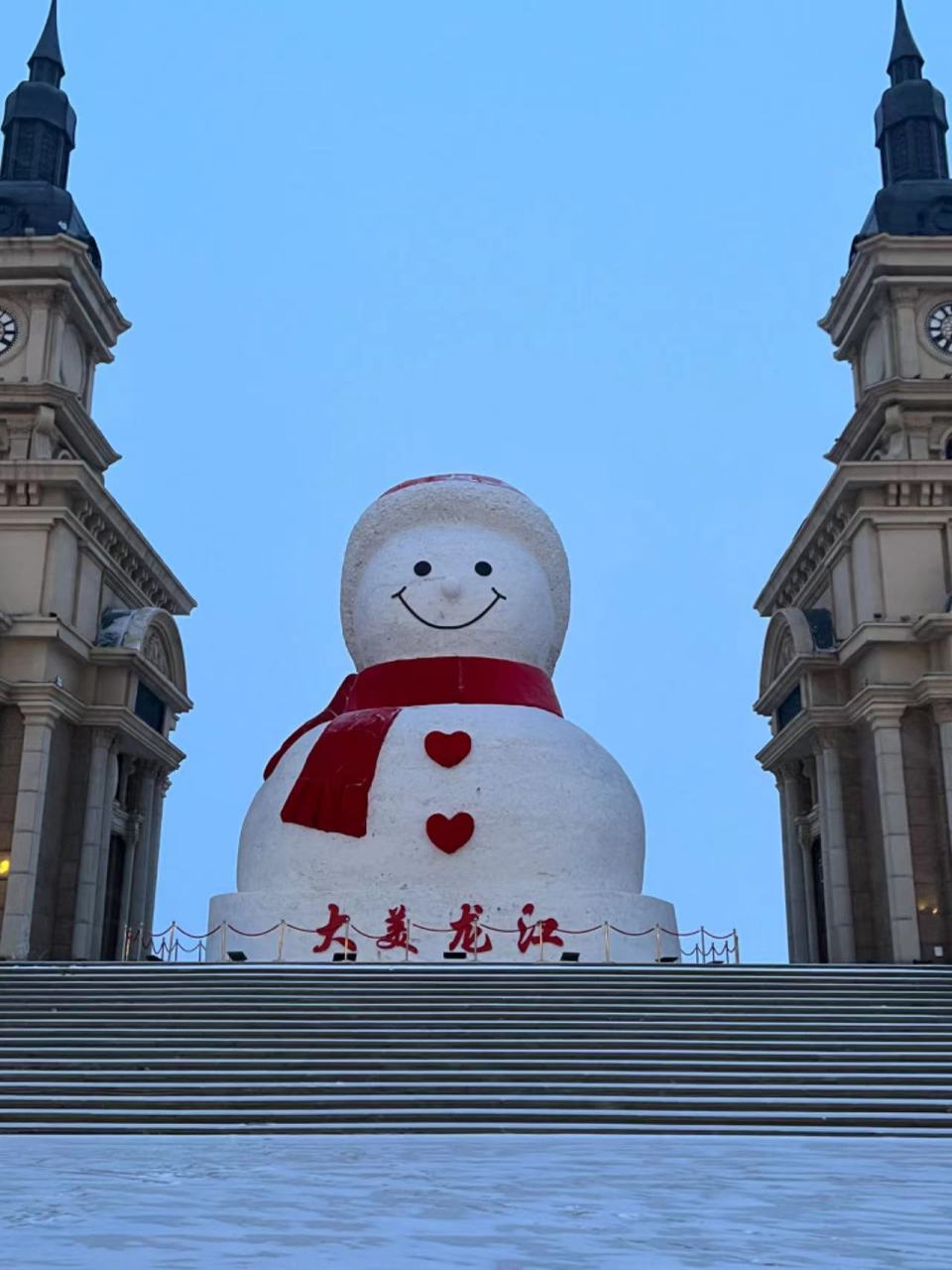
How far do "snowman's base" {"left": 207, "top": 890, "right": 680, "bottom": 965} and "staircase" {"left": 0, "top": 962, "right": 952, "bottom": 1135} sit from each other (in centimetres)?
295

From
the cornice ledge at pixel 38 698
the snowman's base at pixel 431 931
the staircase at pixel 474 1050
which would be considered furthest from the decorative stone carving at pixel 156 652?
the staircase at pixel 474 1050

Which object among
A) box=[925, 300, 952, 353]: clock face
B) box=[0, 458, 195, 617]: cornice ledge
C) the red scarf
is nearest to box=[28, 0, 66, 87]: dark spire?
box=[0, 458, 195, 617]: cornice ledge

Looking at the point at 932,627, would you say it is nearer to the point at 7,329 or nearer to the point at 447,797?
the point at 447,797

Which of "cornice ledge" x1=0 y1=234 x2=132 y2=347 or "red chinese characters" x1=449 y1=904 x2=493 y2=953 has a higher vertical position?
"cornice ledge" x1=0 y1=234 x2=132 y2=347

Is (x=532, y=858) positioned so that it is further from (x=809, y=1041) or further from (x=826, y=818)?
(x=826, y=818)

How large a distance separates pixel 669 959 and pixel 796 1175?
14.0 metres

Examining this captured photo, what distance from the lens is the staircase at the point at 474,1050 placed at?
37.0 ft

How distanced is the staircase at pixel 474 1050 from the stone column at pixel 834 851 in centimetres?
967

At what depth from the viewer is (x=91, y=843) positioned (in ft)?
92.8

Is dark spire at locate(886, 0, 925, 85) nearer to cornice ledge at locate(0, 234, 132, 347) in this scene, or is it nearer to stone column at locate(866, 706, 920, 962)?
stone column at locate(866, 706, 920, 962)

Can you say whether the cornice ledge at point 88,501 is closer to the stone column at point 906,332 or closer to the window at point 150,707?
the window at point 150,707

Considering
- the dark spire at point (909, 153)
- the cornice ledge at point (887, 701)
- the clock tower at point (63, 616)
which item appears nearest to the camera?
the cornice ledge at point (887, 701)

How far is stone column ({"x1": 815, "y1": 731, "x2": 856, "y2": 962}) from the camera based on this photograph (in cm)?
2762

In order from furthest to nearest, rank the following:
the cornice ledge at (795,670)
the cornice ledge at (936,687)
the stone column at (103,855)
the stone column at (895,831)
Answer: the cornice ledge at (795,670) < the stone column at (103,855) < the cornice ledge at (936,687) < the stone column at (895,831)
